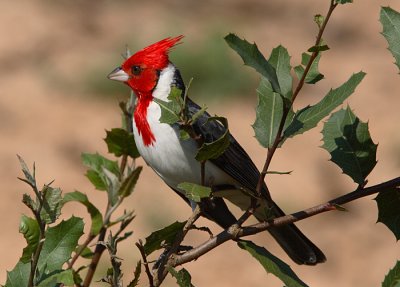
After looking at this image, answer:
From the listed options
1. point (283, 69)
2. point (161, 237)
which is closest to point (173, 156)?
point (161, 237)

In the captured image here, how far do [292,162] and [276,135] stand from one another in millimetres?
6526

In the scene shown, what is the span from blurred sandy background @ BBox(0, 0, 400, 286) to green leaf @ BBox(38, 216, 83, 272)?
461cm

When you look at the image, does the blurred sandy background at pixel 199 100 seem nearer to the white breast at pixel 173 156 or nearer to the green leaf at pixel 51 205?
the white breast at pixel 173 156

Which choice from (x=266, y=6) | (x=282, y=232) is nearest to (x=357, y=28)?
(x=266, y=6)

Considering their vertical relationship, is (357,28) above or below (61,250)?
above

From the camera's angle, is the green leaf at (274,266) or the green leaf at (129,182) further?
the green leaf at (129,182)

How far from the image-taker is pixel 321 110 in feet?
7.39

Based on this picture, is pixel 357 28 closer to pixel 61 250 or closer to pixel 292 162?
pixel 292 162

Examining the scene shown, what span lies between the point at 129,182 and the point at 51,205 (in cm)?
56

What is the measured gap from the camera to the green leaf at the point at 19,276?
6.98 ft

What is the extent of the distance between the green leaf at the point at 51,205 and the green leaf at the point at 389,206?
76 centimetres

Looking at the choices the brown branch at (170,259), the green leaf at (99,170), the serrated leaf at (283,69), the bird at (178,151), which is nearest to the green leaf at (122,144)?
the green leaf at (99,170)

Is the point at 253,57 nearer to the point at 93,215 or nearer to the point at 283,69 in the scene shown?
the point at 283,69

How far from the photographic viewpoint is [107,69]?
967 centimetres
